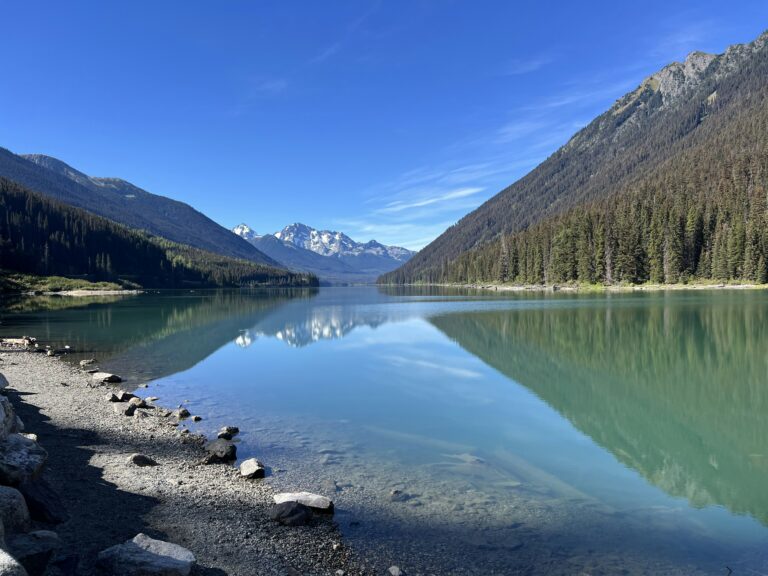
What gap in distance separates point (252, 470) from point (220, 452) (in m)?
1.92

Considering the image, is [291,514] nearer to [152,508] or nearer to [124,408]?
[152,508]

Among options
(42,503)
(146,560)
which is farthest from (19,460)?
(146,560)

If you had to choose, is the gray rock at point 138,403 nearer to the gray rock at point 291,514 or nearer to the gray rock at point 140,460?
the gray rock at point 140,460

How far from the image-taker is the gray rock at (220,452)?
45.2 ft

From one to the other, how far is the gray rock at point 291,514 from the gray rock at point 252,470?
250 cm

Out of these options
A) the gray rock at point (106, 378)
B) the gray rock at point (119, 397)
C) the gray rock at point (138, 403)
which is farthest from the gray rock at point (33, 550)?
the gray rock at point (106, 378)

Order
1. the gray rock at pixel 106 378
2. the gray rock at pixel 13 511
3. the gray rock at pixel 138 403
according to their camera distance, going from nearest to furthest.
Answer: the gray rock at pixel 13 511, the gray rock at pixel 138 403, the gray rock at pixel 106 378

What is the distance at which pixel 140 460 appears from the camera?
13203 mm

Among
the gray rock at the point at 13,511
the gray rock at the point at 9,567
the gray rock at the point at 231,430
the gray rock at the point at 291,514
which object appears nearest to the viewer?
the gray rock at the point at 9,567

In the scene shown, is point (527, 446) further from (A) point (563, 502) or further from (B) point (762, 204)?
(B) point (762, 204)

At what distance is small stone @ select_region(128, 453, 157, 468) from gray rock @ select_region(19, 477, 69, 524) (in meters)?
3.46

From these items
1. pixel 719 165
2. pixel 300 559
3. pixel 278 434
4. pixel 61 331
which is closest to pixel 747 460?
pixel 300 559

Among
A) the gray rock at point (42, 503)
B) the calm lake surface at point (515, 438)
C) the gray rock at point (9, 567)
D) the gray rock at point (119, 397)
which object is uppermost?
the gray rock at point (9, 567)

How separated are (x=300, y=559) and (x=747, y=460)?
13185 mm
